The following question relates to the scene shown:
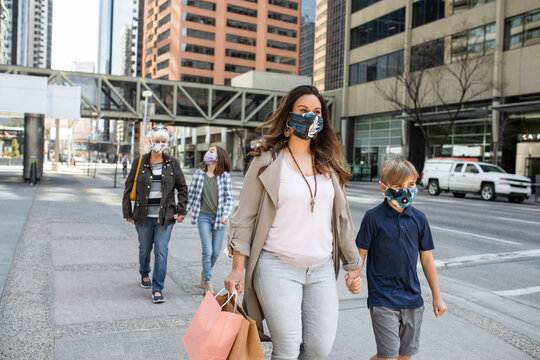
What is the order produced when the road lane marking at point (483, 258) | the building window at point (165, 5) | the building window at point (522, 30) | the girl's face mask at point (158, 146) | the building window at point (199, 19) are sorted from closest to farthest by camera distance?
the girl's face mask at point (158, 146) → the road lane marking at point (483, 258) → the building window at point (522, 30) → the building window at point (199, 19) → the building window at point (165, 5)

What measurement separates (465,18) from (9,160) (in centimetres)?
4796

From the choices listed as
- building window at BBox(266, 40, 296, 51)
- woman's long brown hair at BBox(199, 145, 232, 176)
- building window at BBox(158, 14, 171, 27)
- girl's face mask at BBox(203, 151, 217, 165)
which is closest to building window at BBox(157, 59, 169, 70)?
building window at BBox(158, 14, 171, 27)

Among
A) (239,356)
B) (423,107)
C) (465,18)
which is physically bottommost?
(239,356)

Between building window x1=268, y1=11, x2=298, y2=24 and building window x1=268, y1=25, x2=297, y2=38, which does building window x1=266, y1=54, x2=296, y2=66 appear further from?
building window x1=268, y1=11, x2=298, y2=24

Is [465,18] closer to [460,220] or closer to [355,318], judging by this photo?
[460,220]

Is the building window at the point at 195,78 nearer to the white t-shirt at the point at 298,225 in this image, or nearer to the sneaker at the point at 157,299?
the sneaker at the point at 157,299

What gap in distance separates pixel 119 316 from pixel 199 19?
98.9 metres

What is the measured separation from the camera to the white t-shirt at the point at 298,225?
8.67 feet

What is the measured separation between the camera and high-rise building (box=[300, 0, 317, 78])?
14350 centimetres

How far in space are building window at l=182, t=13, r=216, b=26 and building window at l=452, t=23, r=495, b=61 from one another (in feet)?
234

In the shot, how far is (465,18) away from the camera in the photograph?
110 ft

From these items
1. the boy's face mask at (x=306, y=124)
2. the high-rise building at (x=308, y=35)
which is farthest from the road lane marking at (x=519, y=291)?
the high-rise building at (x=308, y=35)

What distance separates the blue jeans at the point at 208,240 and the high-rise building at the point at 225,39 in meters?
93.7

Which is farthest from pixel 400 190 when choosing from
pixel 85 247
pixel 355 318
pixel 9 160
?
Answer: pixel 9 160
